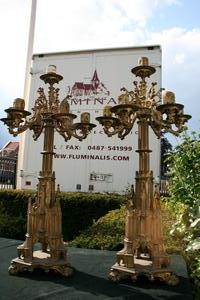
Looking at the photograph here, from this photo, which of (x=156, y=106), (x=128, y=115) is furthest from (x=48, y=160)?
(x=156, y=106)

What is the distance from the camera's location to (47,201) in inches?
162

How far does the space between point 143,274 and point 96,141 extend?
663cm

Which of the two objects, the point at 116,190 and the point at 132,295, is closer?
the point at 132,295

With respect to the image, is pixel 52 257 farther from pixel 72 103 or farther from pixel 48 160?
pixel 72 103

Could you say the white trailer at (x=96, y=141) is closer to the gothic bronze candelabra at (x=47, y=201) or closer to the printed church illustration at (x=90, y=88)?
the printed church illustration at (x=90, y=88)

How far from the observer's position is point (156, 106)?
13.4ft

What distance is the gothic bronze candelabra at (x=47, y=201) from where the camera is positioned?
158 inches

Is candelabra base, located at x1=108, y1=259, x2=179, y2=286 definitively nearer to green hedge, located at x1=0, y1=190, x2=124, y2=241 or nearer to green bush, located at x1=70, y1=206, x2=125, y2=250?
green bush, located at x1=70, y1=206, x2=125, y2=250

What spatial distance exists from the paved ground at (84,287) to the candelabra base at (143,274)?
52mm

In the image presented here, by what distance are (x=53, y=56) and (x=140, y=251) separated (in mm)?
7716

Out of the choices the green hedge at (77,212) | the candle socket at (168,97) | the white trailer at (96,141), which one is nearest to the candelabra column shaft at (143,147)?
the candle socket at (168,97)

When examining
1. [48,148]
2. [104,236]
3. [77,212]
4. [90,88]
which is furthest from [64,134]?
[90,88]

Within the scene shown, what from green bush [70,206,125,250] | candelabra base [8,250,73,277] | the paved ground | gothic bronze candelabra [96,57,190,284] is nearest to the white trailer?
green bush [70,206,125,250]

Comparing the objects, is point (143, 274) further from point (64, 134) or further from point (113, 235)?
point (113, 235)
